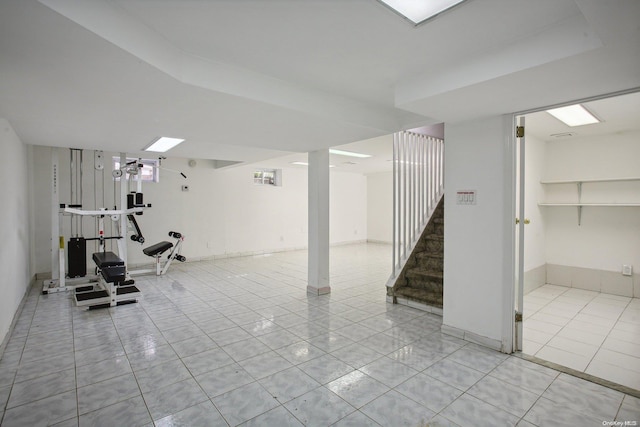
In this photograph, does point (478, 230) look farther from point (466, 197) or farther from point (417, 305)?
point (417, 305)

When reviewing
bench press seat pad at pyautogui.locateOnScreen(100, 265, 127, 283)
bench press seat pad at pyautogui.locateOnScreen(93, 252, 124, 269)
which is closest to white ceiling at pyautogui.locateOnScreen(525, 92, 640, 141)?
bench press seat pad at pyautogui.locateOnScreen(100, 265, 127, 283)

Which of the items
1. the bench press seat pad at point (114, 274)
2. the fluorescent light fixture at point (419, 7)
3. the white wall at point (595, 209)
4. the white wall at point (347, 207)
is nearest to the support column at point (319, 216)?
the bench press seat pad at point (114, 274)

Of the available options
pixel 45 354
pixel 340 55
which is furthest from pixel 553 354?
pixel 45 354

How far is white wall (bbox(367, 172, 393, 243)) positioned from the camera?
10359 millimetres

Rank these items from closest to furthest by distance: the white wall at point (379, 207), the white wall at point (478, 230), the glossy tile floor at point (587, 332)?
the glossy tile floor at point (587, 332), the white wall at point (478, 230), the white wall at point (379, 207)

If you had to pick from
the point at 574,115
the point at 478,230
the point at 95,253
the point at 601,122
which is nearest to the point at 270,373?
the point at 478,230

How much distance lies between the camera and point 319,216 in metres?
4.74

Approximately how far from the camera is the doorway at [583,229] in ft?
11.5

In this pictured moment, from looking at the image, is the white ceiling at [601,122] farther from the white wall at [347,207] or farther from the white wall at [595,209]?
the white wall at [347,207]

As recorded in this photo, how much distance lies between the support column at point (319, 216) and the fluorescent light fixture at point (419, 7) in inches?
123

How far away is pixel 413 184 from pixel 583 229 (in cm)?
267

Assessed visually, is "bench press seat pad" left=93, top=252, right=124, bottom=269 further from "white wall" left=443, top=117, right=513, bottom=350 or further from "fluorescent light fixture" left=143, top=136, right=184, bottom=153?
"white wall" left=443, top=117, right=513, bottom=350

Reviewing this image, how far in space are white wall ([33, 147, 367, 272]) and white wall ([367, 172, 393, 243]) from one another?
3.92ft

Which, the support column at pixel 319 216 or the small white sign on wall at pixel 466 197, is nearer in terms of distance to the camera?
the small white sign on wall at pixel 466 197
